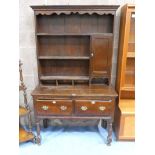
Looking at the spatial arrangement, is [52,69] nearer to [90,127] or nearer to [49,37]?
[49,37]

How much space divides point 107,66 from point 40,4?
119cm

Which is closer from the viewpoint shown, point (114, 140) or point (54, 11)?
point (54, 11)

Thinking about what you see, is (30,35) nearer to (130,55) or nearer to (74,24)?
(74,24)

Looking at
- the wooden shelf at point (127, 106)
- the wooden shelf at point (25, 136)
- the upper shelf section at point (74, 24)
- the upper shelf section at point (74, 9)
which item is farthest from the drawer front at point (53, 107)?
the upper shelf section at point (74, 9)

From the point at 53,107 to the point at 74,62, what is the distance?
0.71 meters

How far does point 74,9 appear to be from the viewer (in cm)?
225

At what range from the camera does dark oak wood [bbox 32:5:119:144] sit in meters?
2.22

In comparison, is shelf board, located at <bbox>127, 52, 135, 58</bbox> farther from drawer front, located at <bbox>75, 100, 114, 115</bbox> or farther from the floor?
the floor

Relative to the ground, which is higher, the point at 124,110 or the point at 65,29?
the point at 65,29

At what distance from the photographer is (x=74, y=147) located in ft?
7.63

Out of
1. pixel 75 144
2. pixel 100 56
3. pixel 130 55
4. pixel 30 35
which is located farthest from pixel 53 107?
pixel 130 55
